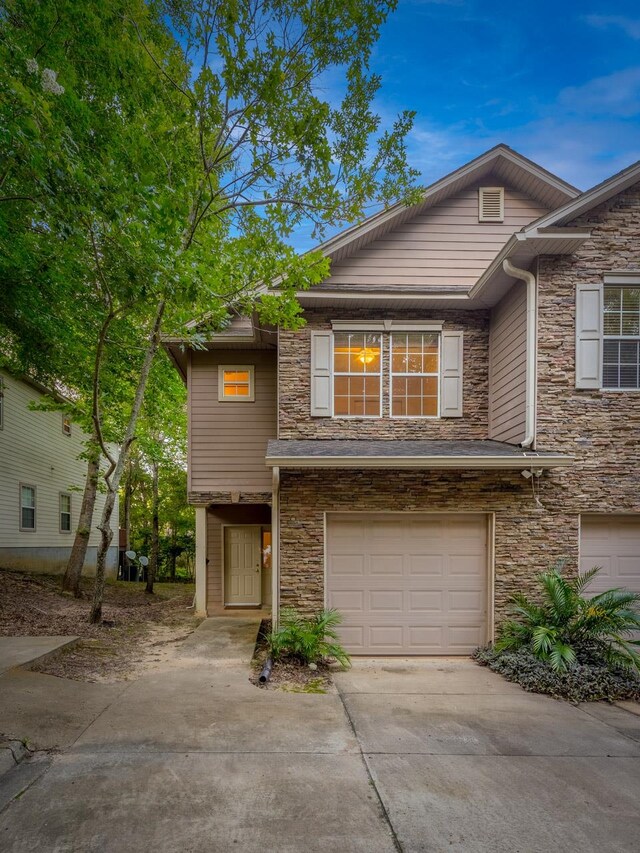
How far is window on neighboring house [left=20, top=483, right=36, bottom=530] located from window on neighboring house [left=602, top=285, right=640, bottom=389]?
50.5 ft

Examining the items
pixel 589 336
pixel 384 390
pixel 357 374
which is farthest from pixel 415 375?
pixel 589 336

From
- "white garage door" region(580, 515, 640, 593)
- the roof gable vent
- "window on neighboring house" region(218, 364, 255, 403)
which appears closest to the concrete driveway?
"white garage door" region(580, 515, 640, 593)

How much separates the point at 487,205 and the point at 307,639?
8.19m

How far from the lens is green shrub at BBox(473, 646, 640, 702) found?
5840 mm

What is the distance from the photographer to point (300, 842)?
3.03 meters

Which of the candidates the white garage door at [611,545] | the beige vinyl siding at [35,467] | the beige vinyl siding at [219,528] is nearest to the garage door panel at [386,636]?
the white garage door at [611,545]

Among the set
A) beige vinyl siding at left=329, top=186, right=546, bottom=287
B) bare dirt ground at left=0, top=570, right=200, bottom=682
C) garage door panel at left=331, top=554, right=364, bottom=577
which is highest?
beige vinyl siding at left=329, top=186, right=546, bottom=287

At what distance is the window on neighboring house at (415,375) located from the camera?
8.72 m

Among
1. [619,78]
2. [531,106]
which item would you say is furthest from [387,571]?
[531,106]

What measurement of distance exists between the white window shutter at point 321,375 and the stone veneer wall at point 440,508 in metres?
1.45

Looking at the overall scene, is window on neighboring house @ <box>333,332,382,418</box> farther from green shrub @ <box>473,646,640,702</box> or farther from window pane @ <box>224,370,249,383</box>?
green shrub @ <box>473,646,640,702</box>

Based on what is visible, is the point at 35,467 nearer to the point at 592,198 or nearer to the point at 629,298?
the point at 592,198

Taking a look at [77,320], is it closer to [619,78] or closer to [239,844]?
[239,844]

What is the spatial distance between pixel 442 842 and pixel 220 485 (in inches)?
315
